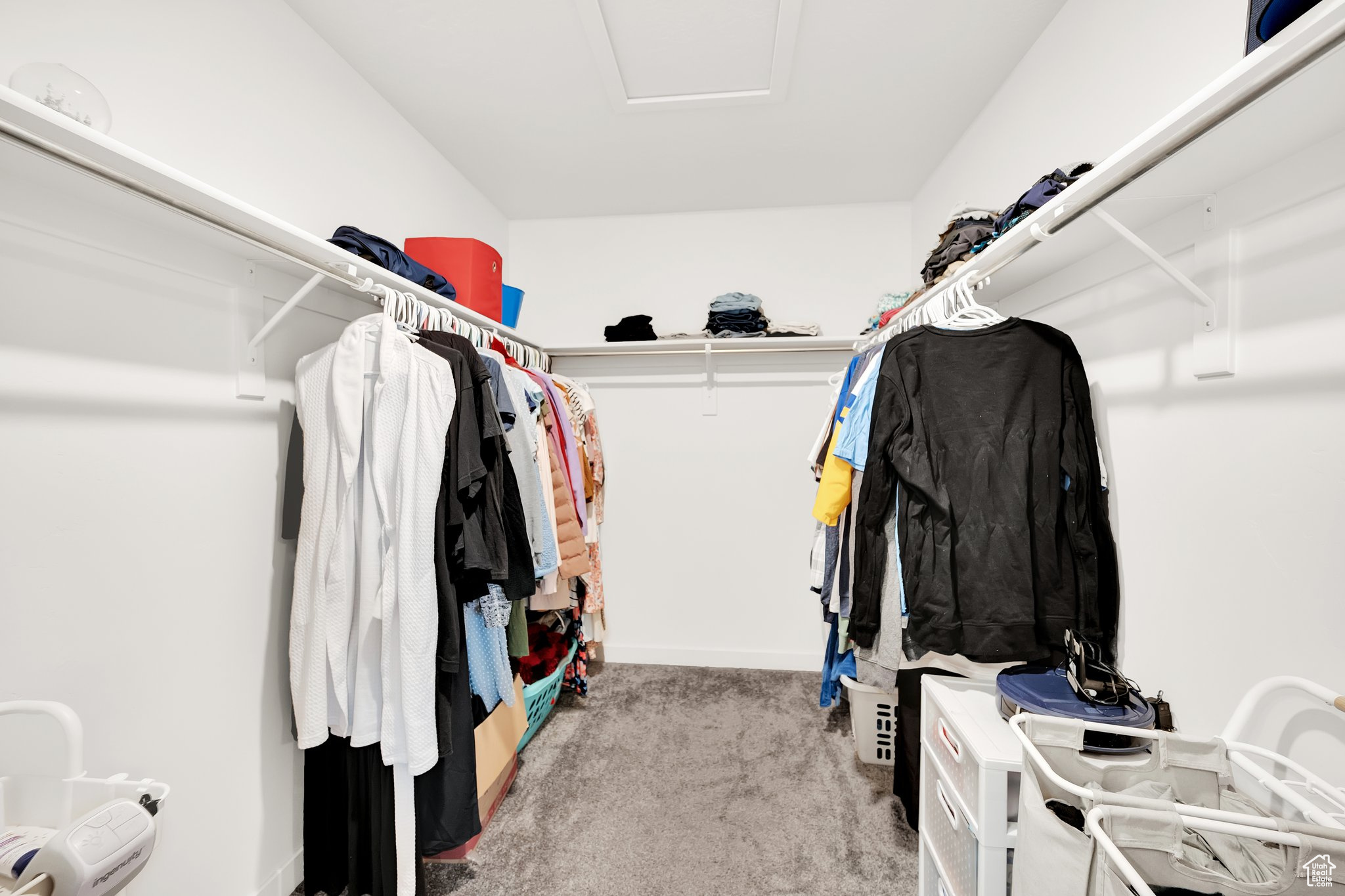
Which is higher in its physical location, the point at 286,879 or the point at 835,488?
the point at 835,488

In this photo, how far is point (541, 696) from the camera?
2164 mm

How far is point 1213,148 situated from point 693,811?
2128 mm

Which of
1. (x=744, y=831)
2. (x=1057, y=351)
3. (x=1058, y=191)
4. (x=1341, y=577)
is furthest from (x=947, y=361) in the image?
(x=744, y=831)

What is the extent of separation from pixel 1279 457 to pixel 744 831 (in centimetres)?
167

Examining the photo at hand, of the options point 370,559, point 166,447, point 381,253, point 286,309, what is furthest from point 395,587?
point 381,253

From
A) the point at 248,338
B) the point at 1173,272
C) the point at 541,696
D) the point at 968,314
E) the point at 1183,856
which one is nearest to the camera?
the point at 1183,856

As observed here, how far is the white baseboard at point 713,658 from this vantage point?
2854 mm

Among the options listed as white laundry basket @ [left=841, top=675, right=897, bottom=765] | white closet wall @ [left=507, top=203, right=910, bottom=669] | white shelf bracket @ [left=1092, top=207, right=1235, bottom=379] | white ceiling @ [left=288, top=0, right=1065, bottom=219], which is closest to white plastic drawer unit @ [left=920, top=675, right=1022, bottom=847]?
white laundry basket @ [left=841, top=675, right=897, bottom=765]

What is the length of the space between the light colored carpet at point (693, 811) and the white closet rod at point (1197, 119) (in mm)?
1688

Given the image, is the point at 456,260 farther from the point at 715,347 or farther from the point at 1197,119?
the point at 1197,119

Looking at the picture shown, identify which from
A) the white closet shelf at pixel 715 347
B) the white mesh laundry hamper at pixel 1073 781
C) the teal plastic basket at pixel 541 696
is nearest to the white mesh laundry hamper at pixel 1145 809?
the white mesh laundry hamper at pixel 1073 781

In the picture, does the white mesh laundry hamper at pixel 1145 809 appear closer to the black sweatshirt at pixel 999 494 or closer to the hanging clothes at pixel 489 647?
the black sweatshirt at pixel 999 494

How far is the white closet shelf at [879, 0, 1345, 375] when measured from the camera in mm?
627

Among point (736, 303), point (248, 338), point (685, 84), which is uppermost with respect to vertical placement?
point (685, 84)
